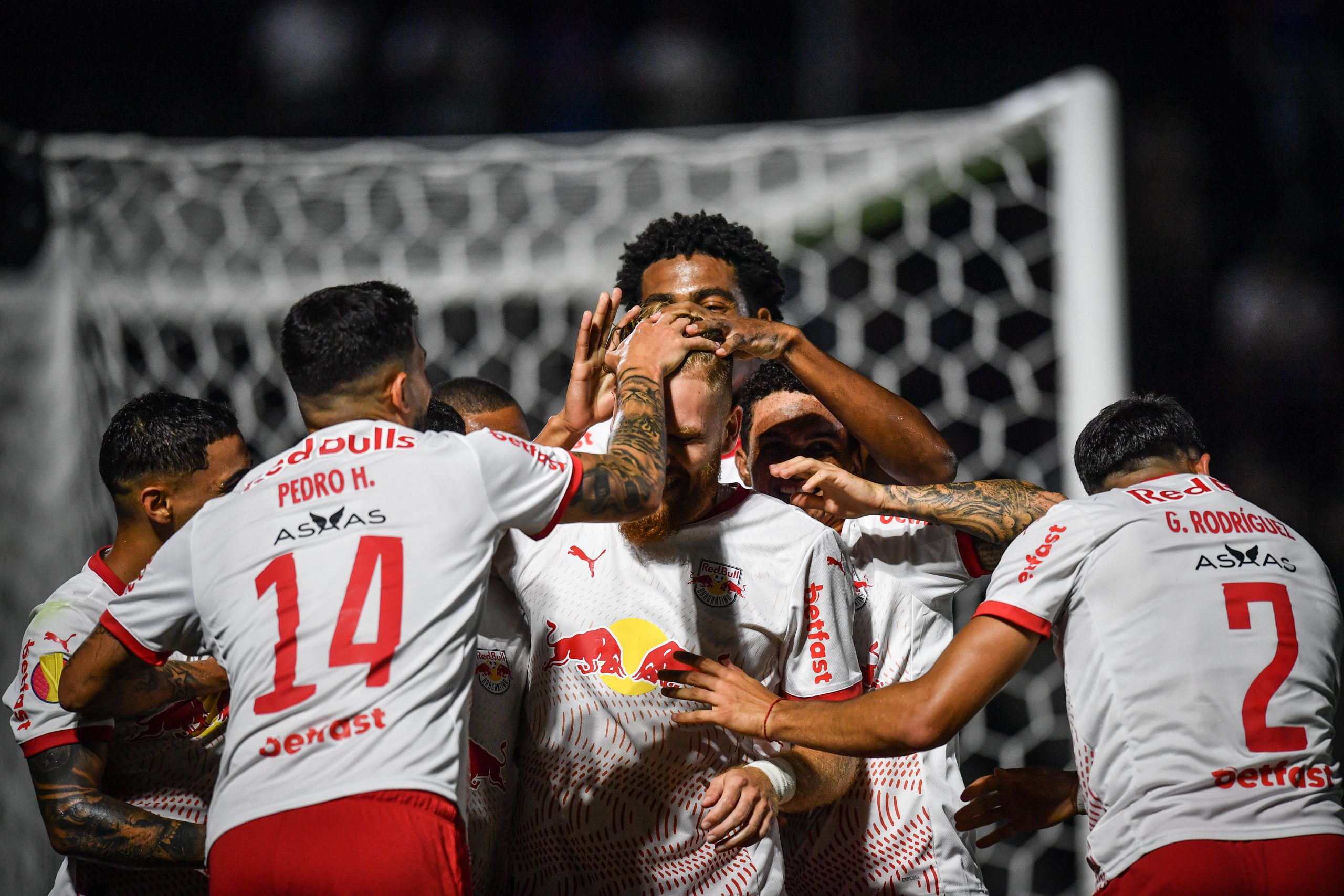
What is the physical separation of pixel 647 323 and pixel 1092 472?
3.51ft

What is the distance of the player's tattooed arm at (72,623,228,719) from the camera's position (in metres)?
2.02

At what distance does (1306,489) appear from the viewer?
A: 5645mm

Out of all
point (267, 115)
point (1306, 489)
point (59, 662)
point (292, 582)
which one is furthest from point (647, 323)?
point (267, 115)

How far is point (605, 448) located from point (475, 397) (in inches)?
35.7

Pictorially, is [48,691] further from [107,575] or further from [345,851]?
[345,851]

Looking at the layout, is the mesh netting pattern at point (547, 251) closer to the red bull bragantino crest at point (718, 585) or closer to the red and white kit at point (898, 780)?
the red and white kit at point (898, 780)

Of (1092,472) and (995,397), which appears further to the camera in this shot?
(995,397)

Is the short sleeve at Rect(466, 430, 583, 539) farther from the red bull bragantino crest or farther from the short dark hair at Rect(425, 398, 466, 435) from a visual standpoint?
the short dark hair at Rect(425, 398, 466, 435)

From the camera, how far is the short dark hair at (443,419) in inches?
108

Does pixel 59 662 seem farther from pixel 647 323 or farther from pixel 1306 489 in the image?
pixel 1306 489

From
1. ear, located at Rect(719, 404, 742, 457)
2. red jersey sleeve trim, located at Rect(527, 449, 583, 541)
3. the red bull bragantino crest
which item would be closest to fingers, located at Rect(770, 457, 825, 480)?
ear, located at Rect(719, 404, 742, 457)

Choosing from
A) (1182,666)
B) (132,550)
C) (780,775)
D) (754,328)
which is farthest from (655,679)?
(132,550)

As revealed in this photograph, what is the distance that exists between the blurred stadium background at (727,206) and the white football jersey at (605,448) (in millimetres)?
1033

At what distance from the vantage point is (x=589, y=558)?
231 centimetres
